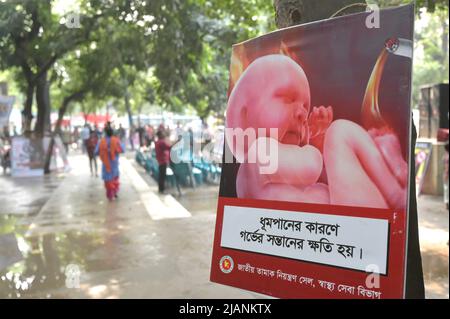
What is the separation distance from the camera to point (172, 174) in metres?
13.0

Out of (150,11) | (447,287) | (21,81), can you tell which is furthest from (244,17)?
(21,81)

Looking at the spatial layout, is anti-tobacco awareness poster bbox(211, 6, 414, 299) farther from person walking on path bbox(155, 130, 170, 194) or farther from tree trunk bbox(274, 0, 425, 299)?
person walking on path bbox(155, 130, 170, 194)

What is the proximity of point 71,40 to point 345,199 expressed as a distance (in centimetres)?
1263

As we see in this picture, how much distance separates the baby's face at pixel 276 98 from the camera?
7.14 ft

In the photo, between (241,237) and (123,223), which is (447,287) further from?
(123,223)

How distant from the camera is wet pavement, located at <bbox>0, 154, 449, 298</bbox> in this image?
17.2 feet

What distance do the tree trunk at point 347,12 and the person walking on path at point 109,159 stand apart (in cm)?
877

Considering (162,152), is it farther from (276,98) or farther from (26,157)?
(276,98)

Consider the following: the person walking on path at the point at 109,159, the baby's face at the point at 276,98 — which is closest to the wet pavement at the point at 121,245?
the person walking on path at the point at 109,159

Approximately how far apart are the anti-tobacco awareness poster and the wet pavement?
111 inches

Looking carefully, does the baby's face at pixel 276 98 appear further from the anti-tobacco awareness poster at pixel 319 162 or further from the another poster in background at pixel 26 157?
the another poster in background at pixel 26 157

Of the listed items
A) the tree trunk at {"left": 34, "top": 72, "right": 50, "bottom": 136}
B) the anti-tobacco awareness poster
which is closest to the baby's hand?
the anti-tobacco awareness poster

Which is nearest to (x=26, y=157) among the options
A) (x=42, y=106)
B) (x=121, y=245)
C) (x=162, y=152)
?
(x=42, y=106)

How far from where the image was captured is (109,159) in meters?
11.1
